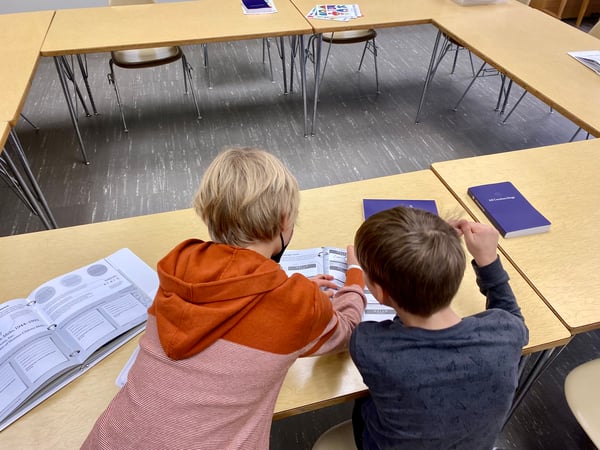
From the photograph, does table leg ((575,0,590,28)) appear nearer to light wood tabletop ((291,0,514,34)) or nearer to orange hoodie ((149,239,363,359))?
light wood tabletop ((291,0,514,34))

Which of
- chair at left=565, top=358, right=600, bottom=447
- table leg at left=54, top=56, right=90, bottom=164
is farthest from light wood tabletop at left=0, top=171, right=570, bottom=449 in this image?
table leg at left=54, top=56, right=90, bottom=164

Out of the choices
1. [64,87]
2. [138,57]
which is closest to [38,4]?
[138,57]

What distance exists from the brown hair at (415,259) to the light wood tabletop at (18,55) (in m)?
1.73

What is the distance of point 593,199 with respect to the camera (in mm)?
1454

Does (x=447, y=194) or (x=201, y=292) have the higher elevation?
(x=201, y=292)

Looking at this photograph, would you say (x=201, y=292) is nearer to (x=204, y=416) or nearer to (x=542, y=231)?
(x=204, y=416)

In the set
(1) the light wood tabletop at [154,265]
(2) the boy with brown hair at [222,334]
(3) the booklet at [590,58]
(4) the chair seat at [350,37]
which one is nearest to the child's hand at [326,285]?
(1) the light wood tabletop at [154,265]

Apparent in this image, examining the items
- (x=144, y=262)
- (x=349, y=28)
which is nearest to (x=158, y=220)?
(x=144, y=262)

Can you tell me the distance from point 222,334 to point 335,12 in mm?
2612

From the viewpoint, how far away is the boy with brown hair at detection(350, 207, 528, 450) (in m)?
0.80

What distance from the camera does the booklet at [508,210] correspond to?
4.33ft

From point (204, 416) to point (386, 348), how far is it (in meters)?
0.36

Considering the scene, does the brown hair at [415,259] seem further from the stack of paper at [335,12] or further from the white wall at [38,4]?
the white wall at [38,4]

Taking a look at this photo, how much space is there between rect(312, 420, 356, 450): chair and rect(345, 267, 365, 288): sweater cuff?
37 cm
